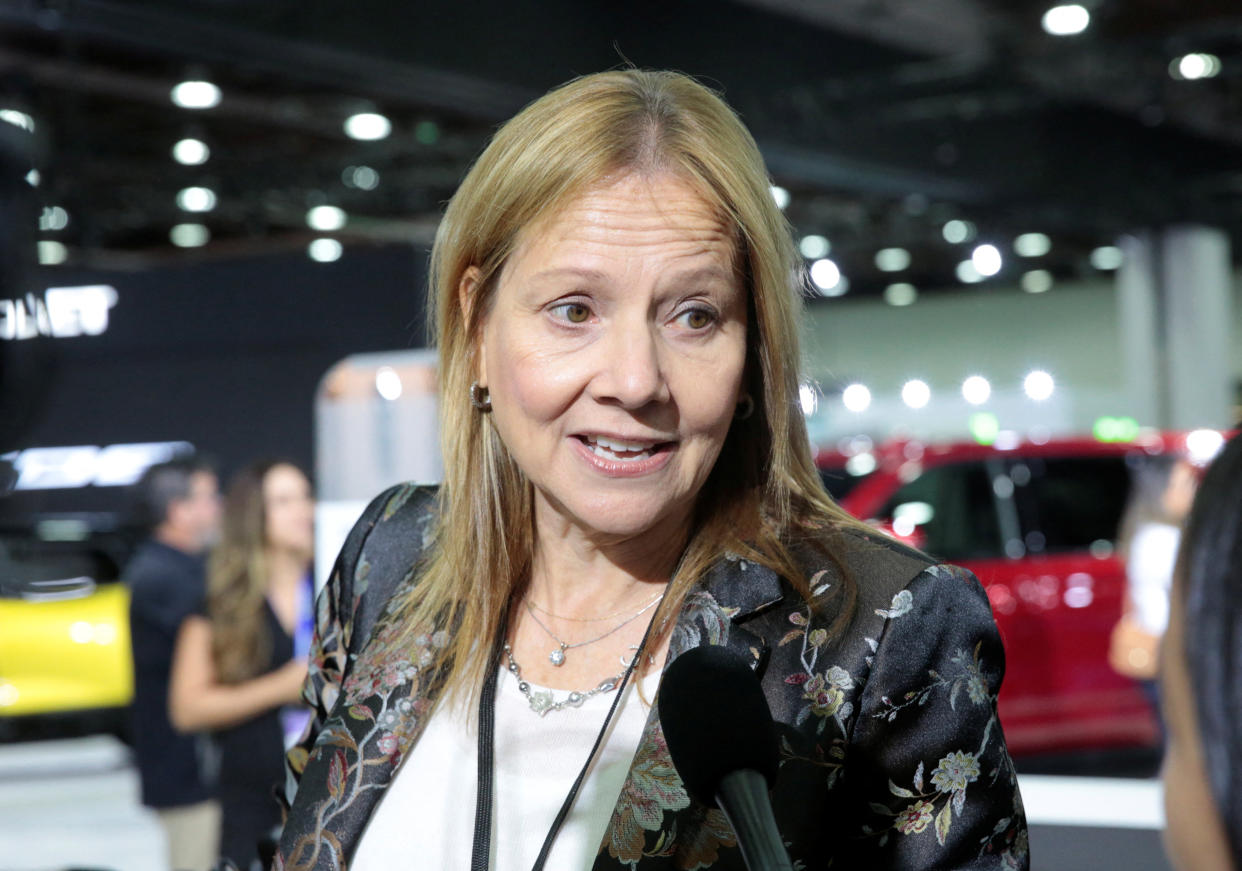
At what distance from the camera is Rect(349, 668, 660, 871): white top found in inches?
55.7

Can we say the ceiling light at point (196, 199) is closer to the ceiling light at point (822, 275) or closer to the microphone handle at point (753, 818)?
the ceiling light at point (822, 275)

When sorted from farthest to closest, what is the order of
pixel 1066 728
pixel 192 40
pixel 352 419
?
1. pixel 1066 728
2. pixel 192 40
3. pixel 352 419

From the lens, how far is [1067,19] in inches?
358

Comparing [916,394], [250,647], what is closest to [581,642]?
[250,647]

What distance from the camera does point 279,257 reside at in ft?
31.0

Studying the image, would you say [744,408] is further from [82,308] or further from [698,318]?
[82,308]

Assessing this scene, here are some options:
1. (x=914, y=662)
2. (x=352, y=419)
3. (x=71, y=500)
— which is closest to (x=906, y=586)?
(x=914, y=662)

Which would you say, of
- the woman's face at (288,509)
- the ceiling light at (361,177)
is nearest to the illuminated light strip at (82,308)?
the ceiling light at (361,177)

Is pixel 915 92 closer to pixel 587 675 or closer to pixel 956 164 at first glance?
pixel 956 164

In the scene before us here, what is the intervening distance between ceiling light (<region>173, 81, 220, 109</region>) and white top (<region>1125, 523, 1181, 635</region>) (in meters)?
7.40

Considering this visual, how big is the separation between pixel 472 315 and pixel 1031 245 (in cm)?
1328

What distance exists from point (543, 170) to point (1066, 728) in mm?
6468

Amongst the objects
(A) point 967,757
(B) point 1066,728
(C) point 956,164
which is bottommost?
(B) point 1066,728

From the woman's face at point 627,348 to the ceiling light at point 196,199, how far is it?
42.9 feet
